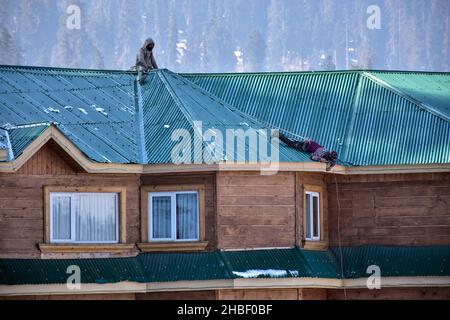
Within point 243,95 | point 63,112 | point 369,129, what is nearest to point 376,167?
point 369,129

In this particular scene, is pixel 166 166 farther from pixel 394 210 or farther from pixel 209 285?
pixel 394 210

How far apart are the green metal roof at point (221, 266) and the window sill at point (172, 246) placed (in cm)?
16

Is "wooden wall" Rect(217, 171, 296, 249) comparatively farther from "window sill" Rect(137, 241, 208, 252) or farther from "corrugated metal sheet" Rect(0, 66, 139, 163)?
"corrugated metal sheet" Rect(0, 66, 139, 163)

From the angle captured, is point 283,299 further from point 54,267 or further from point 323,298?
point 54,267

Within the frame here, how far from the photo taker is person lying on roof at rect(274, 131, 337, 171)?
5312cm

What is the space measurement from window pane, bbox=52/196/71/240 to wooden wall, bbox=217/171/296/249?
4.43 m

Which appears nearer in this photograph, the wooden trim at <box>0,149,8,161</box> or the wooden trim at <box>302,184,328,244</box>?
the wooden trim at <box>0,149,8,161</box>

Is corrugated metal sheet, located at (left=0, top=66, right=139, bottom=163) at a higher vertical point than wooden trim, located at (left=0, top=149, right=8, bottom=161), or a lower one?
higher

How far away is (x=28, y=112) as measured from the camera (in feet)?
175

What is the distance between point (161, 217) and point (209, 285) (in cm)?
292

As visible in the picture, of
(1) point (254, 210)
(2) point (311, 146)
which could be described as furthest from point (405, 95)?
(1) point (254, 210)

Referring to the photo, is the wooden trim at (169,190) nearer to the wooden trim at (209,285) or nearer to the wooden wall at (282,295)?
the wooden trim at (209,285)

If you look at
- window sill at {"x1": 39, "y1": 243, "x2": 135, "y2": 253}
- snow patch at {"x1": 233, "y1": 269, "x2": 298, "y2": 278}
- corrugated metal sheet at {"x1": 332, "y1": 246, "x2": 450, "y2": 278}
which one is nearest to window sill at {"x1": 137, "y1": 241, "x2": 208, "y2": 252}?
window sill at {"x1": 39, "y1": 243, "x2": 135, "y2": 253}

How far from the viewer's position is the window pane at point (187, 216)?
5234cm
